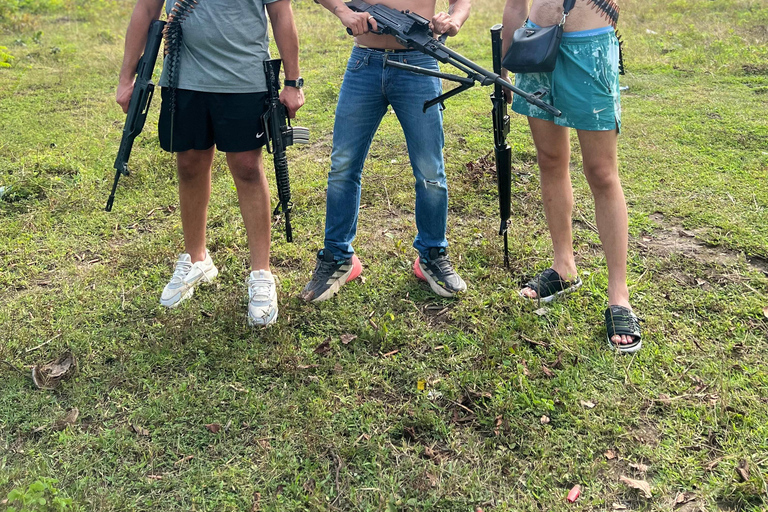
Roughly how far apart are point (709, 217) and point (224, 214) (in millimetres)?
3735

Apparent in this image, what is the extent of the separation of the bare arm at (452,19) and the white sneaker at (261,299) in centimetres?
168

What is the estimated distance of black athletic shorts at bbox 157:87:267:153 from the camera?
3.12 meters

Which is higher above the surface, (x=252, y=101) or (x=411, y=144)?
(x=252, y=101)

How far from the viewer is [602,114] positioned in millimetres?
2922

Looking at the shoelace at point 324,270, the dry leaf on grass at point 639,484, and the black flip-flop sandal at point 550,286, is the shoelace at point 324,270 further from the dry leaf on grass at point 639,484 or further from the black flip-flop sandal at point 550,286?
the dry leaf on grass at point 639,484

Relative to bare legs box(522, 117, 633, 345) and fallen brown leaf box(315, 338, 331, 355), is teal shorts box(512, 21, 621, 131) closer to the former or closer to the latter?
bare legs box(522, 117, 633, 345)

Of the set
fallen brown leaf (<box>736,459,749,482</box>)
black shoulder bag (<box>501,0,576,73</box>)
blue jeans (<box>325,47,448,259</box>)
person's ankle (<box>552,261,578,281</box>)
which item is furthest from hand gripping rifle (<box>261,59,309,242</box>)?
fallen brown leaf (<box>736,459,749,482</box>)

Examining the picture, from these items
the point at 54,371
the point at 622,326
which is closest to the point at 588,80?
the point at 622,326

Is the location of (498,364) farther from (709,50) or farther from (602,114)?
(709,50)

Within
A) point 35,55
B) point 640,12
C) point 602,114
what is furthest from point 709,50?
point 35,55

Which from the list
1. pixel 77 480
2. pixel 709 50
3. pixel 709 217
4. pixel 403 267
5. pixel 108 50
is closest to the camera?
pixel 77 480

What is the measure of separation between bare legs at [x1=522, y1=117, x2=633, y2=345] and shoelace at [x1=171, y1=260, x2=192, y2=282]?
209cm

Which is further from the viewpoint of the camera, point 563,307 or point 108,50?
point 108,50

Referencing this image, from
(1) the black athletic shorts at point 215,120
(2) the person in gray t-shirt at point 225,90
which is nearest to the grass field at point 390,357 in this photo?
(2) the person in gray t-shirt at point 225,90
